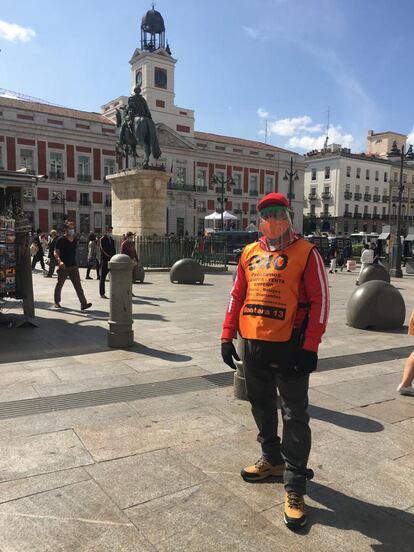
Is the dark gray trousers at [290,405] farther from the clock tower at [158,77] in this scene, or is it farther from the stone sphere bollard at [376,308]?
the clock tower at [158,77]

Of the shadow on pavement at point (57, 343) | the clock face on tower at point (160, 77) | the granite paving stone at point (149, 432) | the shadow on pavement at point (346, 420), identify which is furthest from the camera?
the clock face on tower at point (160, 77)

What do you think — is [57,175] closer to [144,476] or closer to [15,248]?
[15,248]

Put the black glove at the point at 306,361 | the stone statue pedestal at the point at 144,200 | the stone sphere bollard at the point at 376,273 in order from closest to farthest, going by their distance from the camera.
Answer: the black glove at the point at 306,361 < the stone sphere bollard at the point at 376,273 < the stone statue pedestal at the point at 144,200

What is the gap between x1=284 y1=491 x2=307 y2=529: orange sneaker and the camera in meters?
2.63

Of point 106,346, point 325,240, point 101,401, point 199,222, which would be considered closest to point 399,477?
point 101,401

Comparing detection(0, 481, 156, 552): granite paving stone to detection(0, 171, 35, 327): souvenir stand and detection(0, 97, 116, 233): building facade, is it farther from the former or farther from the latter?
detection(0, 97, 116, 233): building facade

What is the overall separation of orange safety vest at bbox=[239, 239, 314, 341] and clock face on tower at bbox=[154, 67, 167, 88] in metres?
66.7

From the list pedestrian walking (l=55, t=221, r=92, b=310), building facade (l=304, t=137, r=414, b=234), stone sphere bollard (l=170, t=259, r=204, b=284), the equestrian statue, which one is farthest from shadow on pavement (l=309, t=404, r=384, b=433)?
building facade (l=304, t=137, r=414, b=234)

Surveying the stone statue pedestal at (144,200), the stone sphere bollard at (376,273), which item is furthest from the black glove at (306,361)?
the stone statue pedestal at (144,200)

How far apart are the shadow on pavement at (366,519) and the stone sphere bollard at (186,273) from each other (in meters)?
13.0

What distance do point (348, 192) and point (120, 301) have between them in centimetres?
7845

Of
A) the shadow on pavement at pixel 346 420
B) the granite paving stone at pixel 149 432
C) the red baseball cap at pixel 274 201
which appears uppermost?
the red baseball cap at pixel 274 201

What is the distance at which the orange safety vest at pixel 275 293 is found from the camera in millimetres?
2783

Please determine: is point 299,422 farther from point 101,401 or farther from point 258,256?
point 101,401
